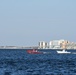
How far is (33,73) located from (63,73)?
4.78 meters

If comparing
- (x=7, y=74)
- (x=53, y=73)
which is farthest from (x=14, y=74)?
(x=53, y=73)

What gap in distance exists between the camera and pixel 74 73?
282 ft

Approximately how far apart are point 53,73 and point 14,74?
6853 millimetres

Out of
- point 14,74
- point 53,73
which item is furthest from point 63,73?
point 14,74

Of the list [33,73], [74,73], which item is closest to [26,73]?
[33,73]

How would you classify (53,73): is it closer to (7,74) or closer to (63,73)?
(63,73)

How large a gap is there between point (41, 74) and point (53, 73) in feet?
11.4

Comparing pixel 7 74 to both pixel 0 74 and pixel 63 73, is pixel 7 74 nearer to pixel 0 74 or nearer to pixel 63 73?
pixel 0 74

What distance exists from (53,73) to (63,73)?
1.59 metres

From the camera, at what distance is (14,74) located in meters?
82.8

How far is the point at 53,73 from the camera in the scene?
282ft

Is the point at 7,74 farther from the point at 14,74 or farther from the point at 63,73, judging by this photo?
the point at 63,73

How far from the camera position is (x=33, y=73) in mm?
85438

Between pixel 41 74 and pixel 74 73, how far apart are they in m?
6.00
